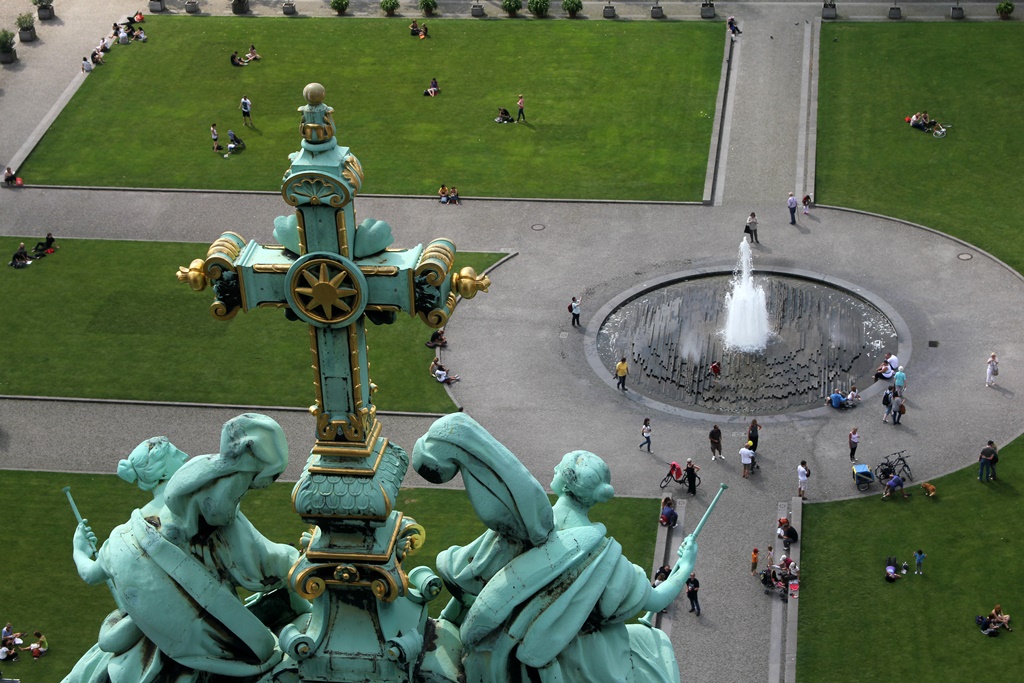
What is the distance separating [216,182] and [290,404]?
2424 centimetres

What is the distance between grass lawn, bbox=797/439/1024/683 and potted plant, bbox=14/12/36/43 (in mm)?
65847

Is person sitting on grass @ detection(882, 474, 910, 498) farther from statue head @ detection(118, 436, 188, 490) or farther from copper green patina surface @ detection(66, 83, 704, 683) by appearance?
statue head @ detection(118, 436, 188, 490)

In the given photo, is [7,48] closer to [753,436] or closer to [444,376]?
[444,376]

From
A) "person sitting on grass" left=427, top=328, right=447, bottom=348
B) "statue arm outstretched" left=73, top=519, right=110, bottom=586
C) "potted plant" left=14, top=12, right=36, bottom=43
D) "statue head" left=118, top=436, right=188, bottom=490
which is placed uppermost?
"potted plant" left=14, top=12, right=36, bottom=43

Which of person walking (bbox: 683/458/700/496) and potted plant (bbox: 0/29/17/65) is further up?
potted plant (bbox: 0/29/17/65)

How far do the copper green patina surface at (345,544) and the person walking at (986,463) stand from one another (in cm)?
4127

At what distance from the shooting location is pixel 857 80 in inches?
3834

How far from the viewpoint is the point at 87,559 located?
82.1ft

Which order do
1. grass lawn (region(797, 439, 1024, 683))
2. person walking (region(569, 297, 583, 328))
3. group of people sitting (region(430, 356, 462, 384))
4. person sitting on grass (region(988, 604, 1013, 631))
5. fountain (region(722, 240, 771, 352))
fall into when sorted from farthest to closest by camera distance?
person walking (region(569, 297, 583, 328))
fountain (region(722, 240, 771, 352))
group of people sitting (region(430, 356, 462, 384))
person sitting on grass (region(988, 604, 1013, 631))
grass lawn (region(797, 439, 1024, 683))

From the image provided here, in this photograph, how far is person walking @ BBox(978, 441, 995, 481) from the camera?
63.1 meters

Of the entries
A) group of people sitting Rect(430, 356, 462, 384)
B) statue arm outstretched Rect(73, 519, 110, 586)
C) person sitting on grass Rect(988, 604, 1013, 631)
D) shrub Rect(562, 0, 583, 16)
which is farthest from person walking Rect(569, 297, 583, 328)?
statue arm outstretched Rect(73, 519, 110, 586)

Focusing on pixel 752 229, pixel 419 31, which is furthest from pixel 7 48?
pixel 752 229

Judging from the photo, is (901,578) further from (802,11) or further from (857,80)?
(802,11)

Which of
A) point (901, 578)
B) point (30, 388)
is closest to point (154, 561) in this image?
point (901, 578)
